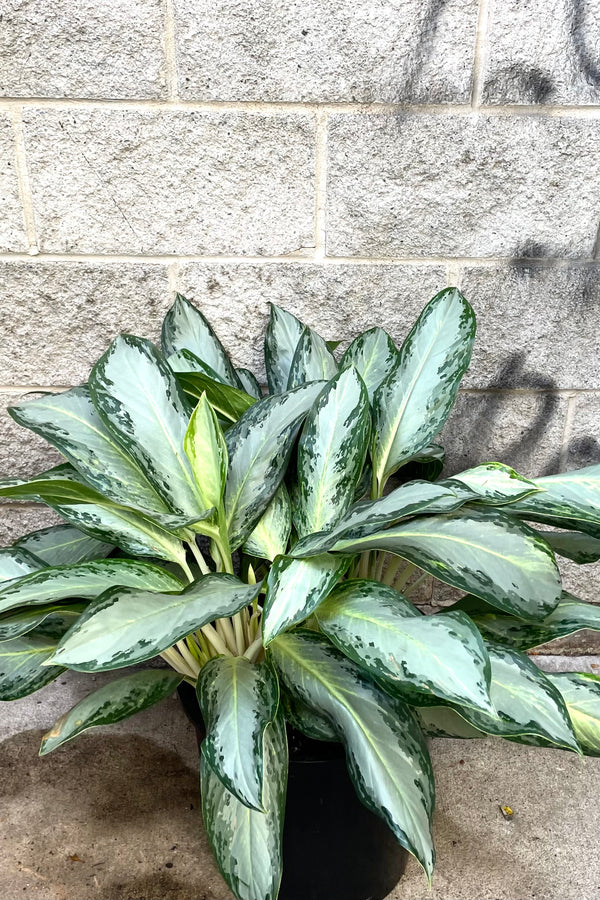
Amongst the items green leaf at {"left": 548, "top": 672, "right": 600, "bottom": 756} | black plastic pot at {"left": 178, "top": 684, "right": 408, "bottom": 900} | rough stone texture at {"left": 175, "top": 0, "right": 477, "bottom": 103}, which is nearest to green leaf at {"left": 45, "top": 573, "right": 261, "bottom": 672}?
black plastic pot at {"left": 178, "top": 684, "right": 408, "bottom": 900}

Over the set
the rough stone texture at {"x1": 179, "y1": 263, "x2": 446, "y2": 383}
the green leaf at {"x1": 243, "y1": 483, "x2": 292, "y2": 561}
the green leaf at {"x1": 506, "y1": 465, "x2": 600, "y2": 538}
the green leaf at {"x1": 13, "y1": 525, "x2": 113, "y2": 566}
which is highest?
the rough stone texture at {"x1": 179, "y1": 263, "x2": 446, "y2": 383}

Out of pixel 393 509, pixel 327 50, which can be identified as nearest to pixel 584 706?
pixel 393 509

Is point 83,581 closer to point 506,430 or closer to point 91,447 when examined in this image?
point 91,447

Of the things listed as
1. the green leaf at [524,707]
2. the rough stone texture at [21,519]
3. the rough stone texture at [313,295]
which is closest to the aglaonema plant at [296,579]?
the green leaf at [524,707]

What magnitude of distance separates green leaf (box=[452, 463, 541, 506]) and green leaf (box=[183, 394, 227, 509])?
0.26m

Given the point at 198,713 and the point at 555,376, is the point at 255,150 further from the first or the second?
the point at 198,713

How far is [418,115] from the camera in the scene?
1053 millimetres

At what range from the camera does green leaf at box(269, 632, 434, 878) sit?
26.9 inches

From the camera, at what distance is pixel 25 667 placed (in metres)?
0.83

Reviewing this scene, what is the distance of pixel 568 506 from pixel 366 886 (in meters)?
0.56

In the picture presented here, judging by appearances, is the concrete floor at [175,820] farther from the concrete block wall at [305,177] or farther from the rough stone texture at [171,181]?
the rough stone texture at [171,181]

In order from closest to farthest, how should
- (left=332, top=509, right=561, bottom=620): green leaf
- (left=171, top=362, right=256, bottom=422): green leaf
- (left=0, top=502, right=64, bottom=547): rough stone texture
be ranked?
(left=332, top=509, right=561, bottom=620): green leaf, (left=171, top=362, right=256, bottom=422): green leaf, (left=0, top=502, right=64, bottom=547): rough stone texture

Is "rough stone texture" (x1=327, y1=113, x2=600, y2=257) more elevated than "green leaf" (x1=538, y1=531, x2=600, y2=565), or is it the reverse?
"rough stone texture" (x1=327, y1=113, x2=600, y2=257)

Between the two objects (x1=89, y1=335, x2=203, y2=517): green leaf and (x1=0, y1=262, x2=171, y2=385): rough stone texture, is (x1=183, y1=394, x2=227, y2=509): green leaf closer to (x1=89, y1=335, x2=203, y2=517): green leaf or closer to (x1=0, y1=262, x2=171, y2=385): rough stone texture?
(x1=89, y1=335, x2=203, y2=517): green leaf
